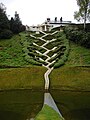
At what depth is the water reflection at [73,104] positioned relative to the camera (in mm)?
23895

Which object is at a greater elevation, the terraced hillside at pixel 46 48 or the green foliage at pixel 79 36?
the green foliage at pixel 79 36

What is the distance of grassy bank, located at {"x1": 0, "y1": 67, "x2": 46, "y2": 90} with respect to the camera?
38.7 m

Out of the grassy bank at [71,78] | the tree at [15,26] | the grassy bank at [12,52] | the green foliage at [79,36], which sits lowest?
the grassy bank at [71,78]

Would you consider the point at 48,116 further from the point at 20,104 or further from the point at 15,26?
the point at 15,26

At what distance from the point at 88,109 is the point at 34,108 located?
470 cm

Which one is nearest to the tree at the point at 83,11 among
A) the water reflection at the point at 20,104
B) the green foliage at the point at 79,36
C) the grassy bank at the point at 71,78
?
the green foliage at the point at 79,36

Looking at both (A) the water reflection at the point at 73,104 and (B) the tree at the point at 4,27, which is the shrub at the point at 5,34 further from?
(A) the water reflection at the point at 73,104

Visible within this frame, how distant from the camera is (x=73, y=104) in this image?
28672 millimetres

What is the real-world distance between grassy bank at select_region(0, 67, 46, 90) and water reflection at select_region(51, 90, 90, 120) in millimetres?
3674

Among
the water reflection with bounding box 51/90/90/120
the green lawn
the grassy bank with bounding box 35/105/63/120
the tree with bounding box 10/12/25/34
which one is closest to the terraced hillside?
the green lawn

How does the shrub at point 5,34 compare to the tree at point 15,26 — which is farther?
the tree at point 15,26

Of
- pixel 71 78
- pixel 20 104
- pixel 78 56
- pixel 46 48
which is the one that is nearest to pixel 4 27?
pixel 46 48

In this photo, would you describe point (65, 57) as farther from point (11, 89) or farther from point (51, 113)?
point (51, 113)

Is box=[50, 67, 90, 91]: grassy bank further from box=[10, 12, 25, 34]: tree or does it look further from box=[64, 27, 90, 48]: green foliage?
box=[10, 12, 25, 34]: tree
